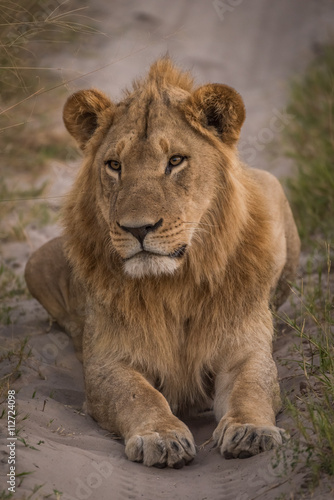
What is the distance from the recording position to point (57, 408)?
448 cm

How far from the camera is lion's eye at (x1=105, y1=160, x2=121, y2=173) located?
429 cm

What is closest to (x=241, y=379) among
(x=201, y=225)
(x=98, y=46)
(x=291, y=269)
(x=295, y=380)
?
(x=295, y=380)

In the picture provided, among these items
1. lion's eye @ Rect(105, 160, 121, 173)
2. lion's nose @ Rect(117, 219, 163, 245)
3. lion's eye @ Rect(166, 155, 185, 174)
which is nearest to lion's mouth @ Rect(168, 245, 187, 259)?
lion's nose @ Rect(117, 219, 163, 245)

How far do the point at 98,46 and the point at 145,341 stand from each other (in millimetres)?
8887

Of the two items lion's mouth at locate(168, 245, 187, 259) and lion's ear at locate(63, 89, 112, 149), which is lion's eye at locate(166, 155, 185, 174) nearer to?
lion's mouth at locate(168, 245, 187, 259)

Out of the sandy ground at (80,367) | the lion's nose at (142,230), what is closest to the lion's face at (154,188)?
the lion's nose at (142,230)

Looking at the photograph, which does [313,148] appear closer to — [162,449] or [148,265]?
[148,265]

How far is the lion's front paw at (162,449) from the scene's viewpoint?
367 cm

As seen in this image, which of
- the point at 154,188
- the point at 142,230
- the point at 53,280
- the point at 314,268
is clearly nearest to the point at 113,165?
the point at 154,188

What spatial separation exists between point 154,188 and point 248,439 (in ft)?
4.35

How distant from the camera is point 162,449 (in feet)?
12.0

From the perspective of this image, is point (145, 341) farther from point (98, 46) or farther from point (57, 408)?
point (98, 46)

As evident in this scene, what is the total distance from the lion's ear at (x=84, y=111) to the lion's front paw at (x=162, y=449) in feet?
6.31

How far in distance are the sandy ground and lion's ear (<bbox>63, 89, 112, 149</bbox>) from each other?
154mm
